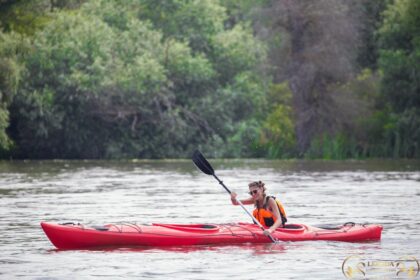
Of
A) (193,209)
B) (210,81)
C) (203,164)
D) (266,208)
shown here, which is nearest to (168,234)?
(266,208)

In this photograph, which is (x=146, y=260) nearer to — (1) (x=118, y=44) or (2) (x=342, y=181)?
(2) (x=342, y=181)

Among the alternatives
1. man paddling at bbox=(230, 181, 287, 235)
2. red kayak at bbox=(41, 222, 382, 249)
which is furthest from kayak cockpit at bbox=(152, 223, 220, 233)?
man paddling at bbox=(230, 181, 287, 235)

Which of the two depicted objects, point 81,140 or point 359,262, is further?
point 81,140

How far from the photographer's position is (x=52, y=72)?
1886 inches

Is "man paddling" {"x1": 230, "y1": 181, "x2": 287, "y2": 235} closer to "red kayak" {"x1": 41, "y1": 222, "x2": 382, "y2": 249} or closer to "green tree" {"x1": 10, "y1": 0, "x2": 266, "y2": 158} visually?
"red kayak" {"x1": 41, "y1": 222, "x2": 382, "y2": 249}

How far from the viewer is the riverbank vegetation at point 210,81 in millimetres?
47812

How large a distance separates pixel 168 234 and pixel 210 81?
1367 inches

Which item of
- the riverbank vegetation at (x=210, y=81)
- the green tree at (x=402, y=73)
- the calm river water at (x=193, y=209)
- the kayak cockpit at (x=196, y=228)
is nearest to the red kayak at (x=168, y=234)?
the kayak cockpit at (x=196, y=228)

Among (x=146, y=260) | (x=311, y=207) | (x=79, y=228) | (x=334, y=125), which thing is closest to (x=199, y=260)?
(x=146, y=260)

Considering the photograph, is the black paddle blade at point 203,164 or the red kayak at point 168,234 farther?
the black paddle blade at point 203,164

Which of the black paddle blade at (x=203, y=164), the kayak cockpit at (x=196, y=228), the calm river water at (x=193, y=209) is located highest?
the black paddle blade at (x=203, y=164)

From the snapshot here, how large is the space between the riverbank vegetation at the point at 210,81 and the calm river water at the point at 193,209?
2945 mm

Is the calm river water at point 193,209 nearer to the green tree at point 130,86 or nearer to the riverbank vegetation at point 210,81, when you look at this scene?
the green tree at point 130,86

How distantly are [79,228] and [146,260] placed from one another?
1.34 metres
